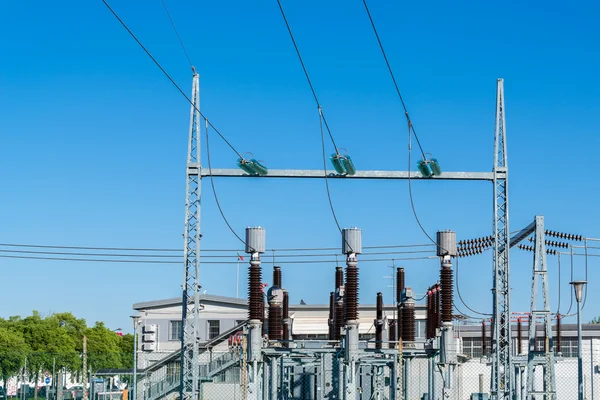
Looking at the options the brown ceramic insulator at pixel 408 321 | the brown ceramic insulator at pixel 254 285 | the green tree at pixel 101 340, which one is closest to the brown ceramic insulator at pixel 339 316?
the brown ceramic insulator at pixel 408 321

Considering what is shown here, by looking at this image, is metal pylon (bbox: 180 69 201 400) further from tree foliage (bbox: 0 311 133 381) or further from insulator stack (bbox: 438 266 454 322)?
tree foliage (bbox: 0 311 133 381)

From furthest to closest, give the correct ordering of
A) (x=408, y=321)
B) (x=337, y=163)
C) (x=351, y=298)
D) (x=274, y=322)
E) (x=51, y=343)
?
(x=51, y=343)
(x=408, y=321)
(x=274, y=322)
(x=351, y=298)
(x=337, y=163)

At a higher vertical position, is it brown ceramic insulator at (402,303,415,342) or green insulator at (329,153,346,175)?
green insulator at (329,153,346,175)

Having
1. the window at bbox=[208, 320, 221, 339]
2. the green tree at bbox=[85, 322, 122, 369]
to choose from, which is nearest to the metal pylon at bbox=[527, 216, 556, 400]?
the window at bbox=[208, 320, 221, 339]

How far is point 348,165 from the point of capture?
25891mm

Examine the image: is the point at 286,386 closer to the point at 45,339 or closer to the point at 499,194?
the point at 499,194

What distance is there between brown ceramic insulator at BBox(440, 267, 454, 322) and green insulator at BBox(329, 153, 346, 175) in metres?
5.03

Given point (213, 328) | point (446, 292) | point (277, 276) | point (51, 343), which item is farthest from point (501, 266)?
point (51, 343)

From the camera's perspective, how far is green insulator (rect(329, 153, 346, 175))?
2572 cm

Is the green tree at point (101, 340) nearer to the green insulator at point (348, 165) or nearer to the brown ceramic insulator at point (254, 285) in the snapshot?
the brown ceramic insulator at point (254, 285)

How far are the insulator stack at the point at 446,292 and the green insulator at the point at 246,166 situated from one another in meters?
6.72

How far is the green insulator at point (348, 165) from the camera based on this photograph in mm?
25719

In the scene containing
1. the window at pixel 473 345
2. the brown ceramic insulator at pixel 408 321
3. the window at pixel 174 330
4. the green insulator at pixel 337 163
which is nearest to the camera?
the green insulator at pixel 337 163

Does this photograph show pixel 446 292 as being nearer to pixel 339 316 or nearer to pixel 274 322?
pixel 274 322
